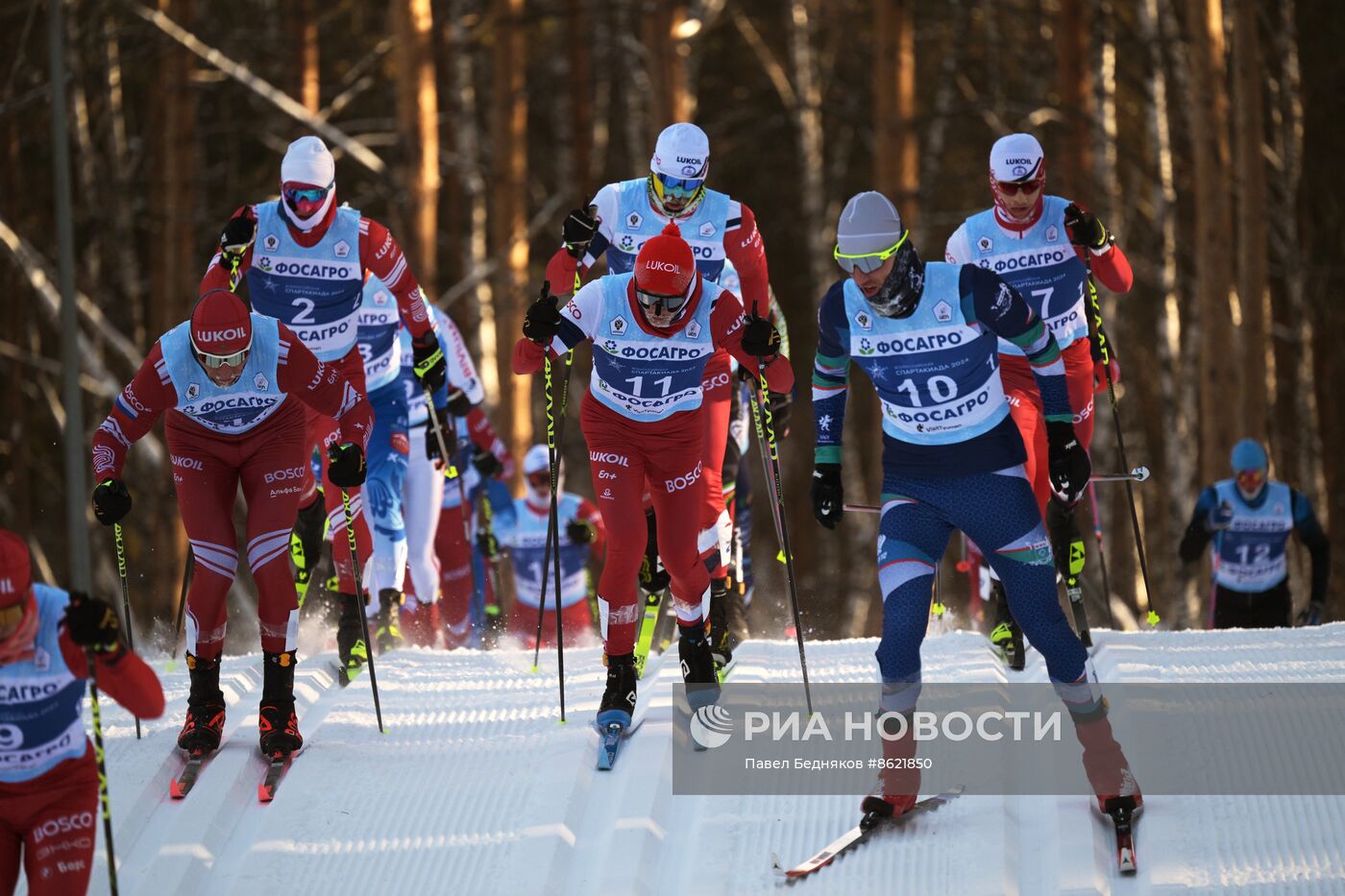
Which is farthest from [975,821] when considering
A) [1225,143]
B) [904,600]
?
[1225,143]

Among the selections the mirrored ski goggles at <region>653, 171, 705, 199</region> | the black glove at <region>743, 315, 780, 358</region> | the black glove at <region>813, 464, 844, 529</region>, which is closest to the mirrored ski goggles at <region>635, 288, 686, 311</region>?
the black glove at <region>743, 315, 780, 358</region>

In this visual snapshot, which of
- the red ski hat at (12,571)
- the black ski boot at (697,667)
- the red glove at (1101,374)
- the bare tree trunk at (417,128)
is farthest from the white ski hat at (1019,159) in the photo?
the bare tree trunk at (417,128)

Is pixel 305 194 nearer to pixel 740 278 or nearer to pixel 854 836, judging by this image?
pixel 740 278

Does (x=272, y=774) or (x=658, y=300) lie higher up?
(x=658, y=300)

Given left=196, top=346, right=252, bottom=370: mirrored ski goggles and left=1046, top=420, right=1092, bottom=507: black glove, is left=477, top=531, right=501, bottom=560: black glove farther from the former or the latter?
left=1046, top=420, right=1092, bottom=507: black glove

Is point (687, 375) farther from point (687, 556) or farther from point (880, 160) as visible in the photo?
point (880, 160)

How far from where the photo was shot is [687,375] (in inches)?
257

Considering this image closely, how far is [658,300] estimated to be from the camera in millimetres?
6254

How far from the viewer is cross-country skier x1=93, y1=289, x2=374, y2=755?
20.5ft

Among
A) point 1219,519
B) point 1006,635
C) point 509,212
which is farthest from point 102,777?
point 509,212

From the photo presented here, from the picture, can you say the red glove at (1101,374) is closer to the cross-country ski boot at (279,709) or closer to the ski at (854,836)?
the ski at (854,836)

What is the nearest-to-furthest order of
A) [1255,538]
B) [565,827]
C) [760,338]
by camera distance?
[565,827]
[760,338]
[1255,538]

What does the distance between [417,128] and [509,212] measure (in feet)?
10.1

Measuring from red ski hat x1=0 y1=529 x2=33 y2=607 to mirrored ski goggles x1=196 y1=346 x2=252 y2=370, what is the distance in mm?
1486
